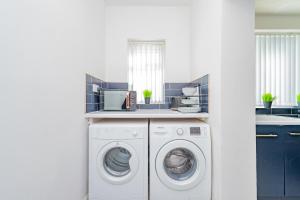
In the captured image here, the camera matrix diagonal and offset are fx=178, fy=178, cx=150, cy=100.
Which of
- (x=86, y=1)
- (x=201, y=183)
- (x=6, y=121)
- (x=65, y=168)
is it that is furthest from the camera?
(x=86, y=1)

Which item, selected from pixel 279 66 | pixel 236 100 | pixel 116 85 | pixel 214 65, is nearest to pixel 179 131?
pixel 236 100

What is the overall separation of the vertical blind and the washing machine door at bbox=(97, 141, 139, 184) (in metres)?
2.06

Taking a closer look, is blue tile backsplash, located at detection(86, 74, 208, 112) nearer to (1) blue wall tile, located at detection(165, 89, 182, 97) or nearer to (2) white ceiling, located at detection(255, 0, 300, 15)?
(1) blue wall tile, located at detection(165, 89, 182, 97)

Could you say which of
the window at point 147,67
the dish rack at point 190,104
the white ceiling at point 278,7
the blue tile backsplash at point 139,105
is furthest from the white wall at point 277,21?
the dish rack at point 190,104

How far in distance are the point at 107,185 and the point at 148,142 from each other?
0.58m

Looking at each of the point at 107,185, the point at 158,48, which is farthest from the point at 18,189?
the point at 158,48

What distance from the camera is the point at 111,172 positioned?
1.82 m

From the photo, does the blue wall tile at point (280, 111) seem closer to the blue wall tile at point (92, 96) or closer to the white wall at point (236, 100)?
the white wall at point (236, 100)

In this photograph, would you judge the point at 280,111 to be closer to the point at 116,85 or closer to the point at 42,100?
the point at 116,85

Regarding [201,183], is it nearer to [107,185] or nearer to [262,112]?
[107,185]

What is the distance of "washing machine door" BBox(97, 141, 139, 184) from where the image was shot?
1.77 meters

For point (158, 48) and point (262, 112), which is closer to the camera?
point (262, 112)

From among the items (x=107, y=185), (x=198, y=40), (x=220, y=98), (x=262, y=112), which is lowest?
(x=107, y=185)

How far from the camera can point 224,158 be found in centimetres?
154
